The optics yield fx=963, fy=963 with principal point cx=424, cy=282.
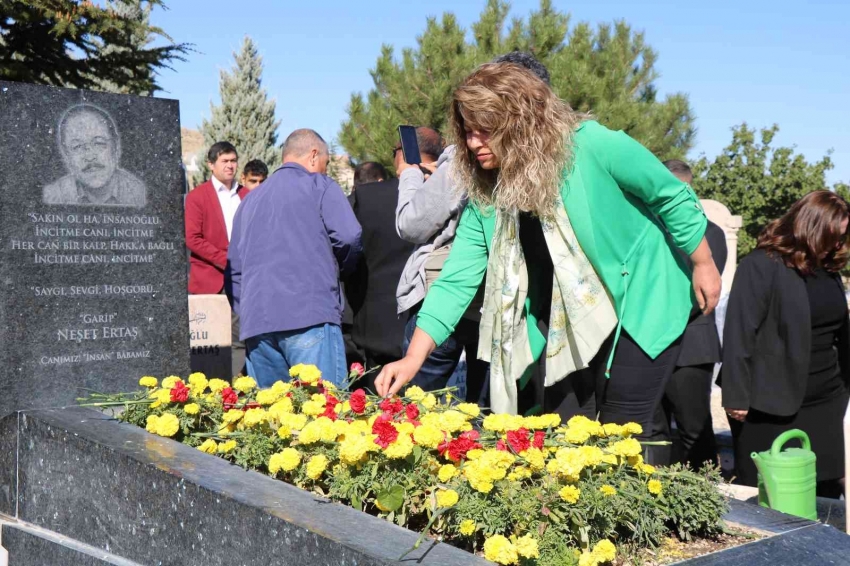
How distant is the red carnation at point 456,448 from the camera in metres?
2.45

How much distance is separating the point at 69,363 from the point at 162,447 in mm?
1716

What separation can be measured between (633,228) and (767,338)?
6.23ft

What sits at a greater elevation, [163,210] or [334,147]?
[334,147]

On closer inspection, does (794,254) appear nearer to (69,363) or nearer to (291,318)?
(291,318)

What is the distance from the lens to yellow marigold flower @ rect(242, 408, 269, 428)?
281 cm

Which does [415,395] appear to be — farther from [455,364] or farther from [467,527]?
[455,364]

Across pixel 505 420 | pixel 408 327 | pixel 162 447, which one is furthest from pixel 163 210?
pixel 505 420

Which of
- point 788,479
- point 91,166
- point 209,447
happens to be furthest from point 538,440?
point 91,166

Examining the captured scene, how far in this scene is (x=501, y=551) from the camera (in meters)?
2.01

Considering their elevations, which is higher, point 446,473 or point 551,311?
point 551,311

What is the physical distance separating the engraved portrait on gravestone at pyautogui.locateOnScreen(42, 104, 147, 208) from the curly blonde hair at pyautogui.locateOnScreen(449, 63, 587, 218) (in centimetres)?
221

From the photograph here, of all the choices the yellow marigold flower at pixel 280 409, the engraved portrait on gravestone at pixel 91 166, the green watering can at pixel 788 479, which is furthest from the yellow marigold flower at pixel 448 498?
the engraved portrait on gravestone at pixel 91 166

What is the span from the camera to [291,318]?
4.76m

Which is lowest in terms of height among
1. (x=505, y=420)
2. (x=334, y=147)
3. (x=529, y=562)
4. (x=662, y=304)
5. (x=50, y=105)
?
(x=529, y=562)
